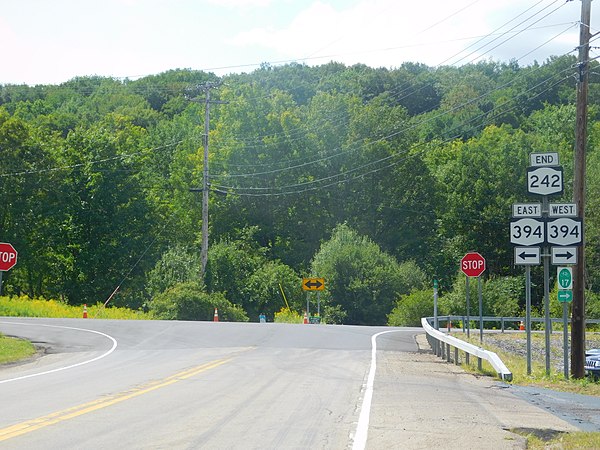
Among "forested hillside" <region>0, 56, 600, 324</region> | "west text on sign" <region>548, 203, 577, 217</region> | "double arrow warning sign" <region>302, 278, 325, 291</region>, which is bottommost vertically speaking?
"double arrow warning sign" <region>302, 278, 325, 291</region>

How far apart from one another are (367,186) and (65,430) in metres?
73.7

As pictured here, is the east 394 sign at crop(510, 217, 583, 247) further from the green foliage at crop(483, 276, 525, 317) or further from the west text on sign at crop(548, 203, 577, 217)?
the green foliage at crop(483, 276, 525, 317)

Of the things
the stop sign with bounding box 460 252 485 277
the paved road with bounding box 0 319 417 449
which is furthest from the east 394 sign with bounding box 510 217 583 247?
the stop sign with bounding box 460 252 485 277

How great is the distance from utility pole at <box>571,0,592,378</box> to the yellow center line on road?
10.3 metres

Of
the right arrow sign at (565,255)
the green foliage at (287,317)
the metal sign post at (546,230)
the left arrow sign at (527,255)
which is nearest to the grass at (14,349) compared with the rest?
the left arrow sign at (527,255)

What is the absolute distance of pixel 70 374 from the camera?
19594mm

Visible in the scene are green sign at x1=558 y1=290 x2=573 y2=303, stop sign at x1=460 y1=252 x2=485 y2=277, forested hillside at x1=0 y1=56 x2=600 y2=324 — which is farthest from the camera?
forested hillside at x1=0 y1=56 x2=600 y2=324

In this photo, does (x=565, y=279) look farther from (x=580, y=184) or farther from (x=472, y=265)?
(x=472, y=265)

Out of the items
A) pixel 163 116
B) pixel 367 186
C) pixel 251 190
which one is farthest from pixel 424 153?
pixel 163 116

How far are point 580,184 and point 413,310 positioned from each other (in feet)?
108

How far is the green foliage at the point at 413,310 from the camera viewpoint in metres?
56.2

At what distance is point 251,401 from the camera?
14633mm

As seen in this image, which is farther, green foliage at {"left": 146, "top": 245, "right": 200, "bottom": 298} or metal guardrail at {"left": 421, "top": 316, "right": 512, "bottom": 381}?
green foliage at {"left": 146, "top": 245, "right": 200, "bottom": 298}

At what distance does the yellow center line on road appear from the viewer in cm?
1103
